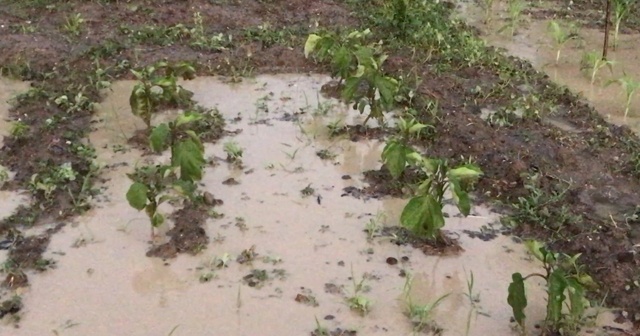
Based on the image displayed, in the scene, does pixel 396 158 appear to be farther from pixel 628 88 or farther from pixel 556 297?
pixel 628 88

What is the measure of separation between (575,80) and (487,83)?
0.86m

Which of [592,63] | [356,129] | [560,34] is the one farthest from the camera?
[560,34]

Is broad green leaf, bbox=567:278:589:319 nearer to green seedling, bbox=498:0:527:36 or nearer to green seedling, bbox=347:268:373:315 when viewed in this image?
green seedling, bbox=347:268:373:315

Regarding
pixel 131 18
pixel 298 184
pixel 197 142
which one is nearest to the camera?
pixel 197 142

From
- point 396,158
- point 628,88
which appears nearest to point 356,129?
point 396,158

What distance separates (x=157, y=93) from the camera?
4707mm

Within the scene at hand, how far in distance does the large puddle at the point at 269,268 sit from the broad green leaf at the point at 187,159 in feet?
0.94

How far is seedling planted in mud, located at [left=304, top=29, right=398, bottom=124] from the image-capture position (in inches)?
184

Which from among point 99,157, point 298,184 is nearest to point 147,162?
point 99,157

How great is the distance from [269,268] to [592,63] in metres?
3.68

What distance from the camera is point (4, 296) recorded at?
→ 10.5ft

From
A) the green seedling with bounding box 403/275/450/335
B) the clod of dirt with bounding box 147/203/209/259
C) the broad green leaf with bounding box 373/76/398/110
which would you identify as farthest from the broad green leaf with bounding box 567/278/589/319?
the broad green leaf with bounding box 373/76/398/110

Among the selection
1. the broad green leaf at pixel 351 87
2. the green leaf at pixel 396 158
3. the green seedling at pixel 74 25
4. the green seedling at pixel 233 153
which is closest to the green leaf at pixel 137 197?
the green seedling at pixel 233 153

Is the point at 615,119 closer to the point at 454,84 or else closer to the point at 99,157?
the point at 454,84
